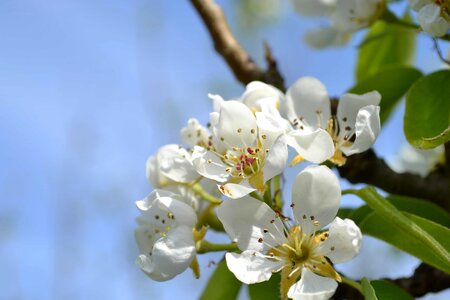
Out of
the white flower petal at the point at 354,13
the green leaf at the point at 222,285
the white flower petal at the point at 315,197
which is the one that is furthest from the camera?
the white flower petal at the point at 354,13

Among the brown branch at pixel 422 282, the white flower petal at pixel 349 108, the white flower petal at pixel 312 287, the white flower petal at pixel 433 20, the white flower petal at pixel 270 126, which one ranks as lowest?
the brown branch at pixel 422 282

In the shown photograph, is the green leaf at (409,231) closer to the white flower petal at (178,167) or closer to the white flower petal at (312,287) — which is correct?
the white flower petal at (312,287)

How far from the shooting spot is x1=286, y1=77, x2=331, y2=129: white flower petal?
56.5 inches

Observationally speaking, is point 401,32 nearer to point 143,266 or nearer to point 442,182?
point 442,182

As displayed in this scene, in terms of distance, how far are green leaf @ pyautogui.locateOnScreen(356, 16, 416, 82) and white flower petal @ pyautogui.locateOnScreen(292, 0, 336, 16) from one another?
15 centimetres

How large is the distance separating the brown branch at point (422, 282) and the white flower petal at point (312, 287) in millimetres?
324

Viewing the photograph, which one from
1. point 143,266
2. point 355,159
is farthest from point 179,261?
point 355,159

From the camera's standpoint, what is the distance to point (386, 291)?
1.20 meters

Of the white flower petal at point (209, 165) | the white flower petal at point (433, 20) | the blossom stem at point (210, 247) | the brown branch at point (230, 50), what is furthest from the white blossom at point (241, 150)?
the brown branch at point (230, 50)

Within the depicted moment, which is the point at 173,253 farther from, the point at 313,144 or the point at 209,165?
the point at 313,144

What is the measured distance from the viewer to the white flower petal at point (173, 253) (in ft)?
3.99

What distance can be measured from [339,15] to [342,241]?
2.28ft

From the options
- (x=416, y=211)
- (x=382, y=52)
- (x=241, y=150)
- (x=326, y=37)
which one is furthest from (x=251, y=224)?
(x=382, y=52)

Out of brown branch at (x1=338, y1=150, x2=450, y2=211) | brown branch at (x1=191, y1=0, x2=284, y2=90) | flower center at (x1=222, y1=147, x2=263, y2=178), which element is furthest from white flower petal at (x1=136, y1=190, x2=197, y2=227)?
brown branch at (x1=191, y1=0, x2=284, y2=90)
